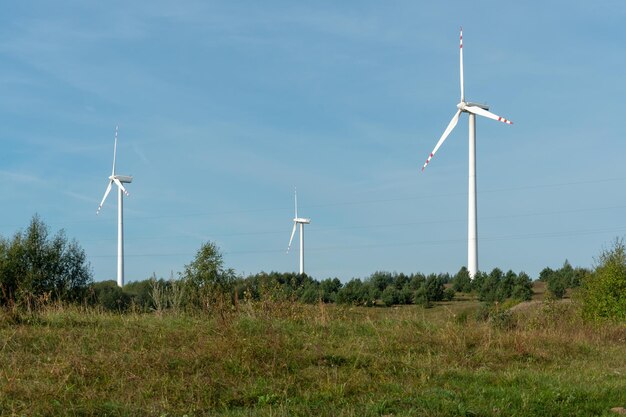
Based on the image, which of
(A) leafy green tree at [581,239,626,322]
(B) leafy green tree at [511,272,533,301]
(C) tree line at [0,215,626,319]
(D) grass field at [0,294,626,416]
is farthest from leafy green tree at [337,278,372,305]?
(D) grass field at [0,294,626,416]

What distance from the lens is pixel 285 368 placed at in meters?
11.1

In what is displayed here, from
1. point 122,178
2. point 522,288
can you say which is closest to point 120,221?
point 122,178

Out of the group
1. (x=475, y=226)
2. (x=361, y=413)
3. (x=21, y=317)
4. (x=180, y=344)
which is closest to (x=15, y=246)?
(x=475, y=226)

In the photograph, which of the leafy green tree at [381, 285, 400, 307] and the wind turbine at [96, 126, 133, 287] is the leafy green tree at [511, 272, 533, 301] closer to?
the leafy green tree at [381, 285, 400, 307]

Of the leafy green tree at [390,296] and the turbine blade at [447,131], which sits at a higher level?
the turbine blade at [447,131]

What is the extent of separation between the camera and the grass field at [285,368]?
30.8 feet

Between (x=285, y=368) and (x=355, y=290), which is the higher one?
(x=355, y=290)

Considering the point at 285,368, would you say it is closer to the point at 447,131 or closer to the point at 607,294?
the point at 607,294

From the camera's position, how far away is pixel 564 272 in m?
58.7

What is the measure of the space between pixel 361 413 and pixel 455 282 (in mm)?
51432

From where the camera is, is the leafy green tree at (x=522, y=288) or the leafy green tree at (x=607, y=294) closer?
the leafy green tree at (x=607, y=294)

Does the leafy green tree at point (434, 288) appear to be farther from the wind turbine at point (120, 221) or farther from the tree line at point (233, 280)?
the wind turbine at point (120, 221)

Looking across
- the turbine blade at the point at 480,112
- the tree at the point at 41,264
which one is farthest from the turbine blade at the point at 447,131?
the tree at the point at 41,264

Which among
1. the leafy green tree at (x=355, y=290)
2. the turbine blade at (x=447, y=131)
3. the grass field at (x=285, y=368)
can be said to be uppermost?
the turbine blade at (x=447, y=131)
